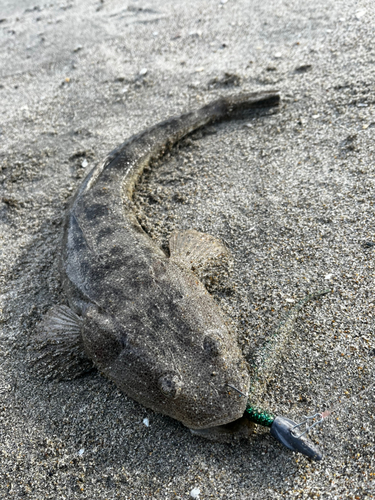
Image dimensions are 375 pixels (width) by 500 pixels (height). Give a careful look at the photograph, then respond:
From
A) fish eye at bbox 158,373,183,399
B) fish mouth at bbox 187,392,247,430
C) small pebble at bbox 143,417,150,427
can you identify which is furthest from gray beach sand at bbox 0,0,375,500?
fish eye at bbox 158,373,183,399

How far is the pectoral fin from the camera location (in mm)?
3092

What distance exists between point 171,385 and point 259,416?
0.57 m

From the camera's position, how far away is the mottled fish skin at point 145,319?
2.48m

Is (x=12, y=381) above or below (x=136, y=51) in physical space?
below

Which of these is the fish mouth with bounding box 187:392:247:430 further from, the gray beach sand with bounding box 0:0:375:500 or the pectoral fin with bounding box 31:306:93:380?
the pectoral fin with bounding box 31:306:93:380

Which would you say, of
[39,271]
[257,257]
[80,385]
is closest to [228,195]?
[257,257]

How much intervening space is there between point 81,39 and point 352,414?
24.6 ft

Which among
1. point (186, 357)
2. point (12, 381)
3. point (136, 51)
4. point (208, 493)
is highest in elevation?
point (136, 51)

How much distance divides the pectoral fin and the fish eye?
0.82 meters

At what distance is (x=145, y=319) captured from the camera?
110 inches

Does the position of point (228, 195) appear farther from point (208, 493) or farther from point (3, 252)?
point (208, 493)

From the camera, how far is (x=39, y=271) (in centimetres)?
389

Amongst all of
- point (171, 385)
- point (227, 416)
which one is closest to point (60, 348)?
point (171, 385)

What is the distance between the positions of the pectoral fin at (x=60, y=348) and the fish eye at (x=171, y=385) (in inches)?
32.2
